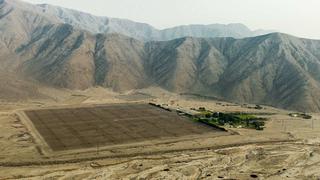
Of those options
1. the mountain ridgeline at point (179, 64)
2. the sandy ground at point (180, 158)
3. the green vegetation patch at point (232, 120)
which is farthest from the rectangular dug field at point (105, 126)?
the mountain ridgeline at point (179, 64)

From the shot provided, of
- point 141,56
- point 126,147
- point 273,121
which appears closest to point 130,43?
point 141,56

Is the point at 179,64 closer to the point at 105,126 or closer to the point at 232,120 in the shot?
the point at 232,120

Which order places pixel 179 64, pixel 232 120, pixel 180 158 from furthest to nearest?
pixel 179 64 → pixel 232 120 → pixel 180 158

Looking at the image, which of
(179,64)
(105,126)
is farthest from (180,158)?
(179,64)

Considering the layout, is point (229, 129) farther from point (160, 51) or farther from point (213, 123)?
point (160, 51)

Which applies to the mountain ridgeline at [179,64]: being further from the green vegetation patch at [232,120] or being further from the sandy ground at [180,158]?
the sandy ground at [180,158]

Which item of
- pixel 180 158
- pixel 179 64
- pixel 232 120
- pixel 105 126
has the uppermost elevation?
pixel 179 64
